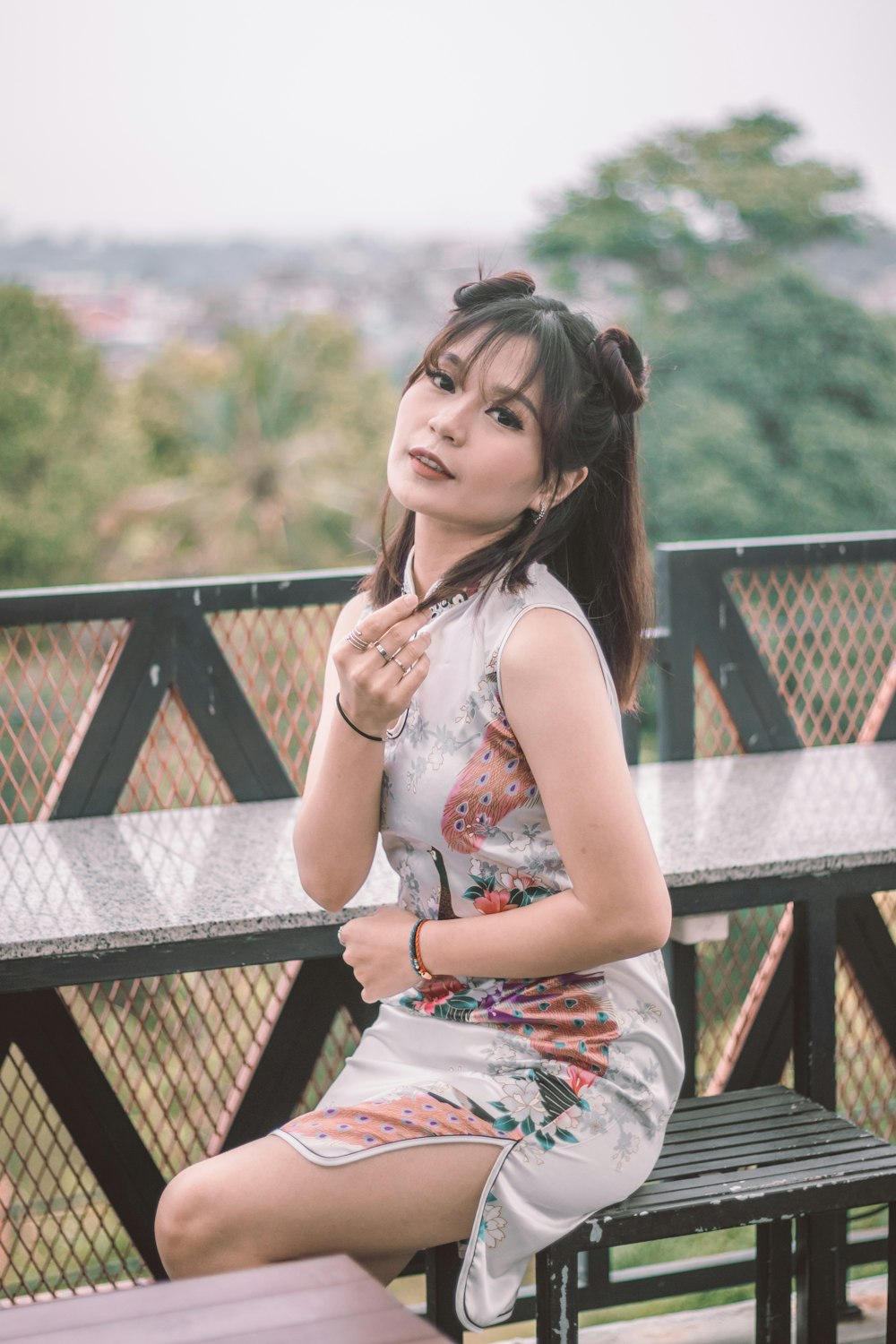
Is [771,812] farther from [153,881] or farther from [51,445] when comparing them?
[51,445]

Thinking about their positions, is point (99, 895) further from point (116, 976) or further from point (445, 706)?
point (445, 706)

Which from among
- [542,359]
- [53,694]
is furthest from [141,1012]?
[542,359]

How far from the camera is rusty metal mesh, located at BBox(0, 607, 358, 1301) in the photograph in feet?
7.29

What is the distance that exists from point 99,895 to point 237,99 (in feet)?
156

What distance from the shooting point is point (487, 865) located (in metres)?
1.55

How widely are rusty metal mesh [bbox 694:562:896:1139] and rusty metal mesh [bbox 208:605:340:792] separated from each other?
75cm

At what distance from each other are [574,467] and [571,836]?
16.4 inches

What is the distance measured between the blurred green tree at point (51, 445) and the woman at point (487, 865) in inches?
1145

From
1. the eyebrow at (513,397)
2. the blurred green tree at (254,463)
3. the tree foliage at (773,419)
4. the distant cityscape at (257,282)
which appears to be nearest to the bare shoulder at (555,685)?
the eyebrow at (513,397)

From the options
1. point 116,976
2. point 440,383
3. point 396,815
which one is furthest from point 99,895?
point 440,383

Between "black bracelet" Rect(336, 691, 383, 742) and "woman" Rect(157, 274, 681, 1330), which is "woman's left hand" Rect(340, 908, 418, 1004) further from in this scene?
"black bracelet" Rect(336, 691, 383, 742)

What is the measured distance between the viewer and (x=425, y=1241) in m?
1.49

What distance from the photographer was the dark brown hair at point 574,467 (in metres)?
1.54

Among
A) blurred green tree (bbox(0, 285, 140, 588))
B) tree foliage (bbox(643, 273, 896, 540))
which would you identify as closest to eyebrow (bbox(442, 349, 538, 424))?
tree foliage (bbox(643, 273, 896, 540))
